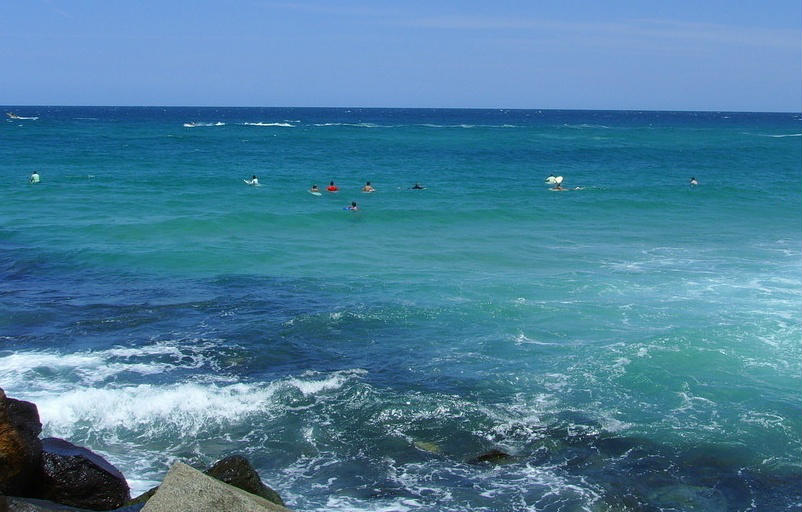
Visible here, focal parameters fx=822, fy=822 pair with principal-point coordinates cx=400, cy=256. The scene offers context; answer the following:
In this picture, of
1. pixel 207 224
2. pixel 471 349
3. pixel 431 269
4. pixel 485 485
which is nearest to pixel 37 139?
pixel 207 224

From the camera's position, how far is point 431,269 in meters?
24.7

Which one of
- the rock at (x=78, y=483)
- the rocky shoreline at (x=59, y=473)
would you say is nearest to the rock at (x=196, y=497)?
the rocky shoreline at (x=59, y=473)

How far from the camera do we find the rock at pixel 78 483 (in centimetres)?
888

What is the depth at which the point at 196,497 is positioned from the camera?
18.7 feet

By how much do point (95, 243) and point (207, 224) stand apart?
509 centimetres

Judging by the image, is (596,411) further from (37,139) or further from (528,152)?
(37,139)

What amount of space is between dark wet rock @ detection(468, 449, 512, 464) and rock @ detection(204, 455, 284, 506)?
4.04 meters

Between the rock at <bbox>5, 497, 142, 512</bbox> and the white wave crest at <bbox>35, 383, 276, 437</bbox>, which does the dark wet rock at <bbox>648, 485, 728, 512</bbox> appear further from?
the rock at <bbox>5, 497, 142, 512</bbox>

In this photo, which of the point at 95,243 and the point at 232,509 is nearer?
the point at 232,509

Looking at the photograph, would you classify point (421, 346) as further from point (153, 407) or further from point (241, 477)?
point (241, 477)

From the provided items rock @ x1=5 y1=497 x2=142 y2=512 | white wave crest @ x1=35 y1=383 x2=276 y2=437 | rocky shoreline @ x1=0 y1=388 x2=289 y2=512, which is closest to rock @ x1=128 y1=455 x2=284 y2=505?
rocky shoreline @ x1=0 y1=388 x2=289 y2=512

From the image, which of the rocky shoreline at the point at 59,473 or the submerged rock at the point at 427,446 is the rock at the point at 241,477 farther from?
the submerged rock at the point at 427,446

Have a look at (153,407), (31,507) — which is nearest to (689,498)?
(31,507)

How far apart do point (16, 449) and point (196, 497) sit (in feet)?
12.6
